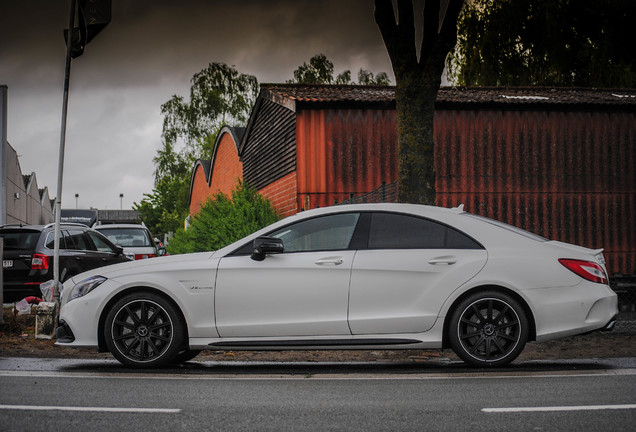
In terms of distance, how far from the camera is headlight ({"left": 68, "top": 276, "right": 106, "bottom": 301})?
320 inches

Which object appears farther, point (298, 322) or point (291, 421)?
point (298, 322)

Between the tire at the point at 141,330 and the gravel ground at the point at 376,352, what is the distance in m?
1.46

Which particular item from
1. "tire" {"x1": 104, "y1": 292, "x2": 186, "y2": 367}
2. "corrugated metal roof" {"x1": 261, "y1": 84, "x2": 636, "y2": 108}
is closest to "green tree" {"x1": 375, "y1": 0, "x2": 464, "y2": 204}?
"tire" {"x1": 104, "y1": 292, "x2": 186, "y2": 367}

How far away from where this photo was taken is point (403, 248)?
7.98 m

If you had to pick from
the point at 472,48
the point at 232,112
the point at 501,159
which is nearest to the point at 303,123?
the point at 501,159

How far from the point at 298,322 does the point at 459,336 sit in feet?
4.89

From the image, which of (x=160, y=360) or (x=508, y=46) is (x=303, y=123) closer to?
(x=160, y=360)

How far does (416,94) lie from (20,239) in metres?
7.93

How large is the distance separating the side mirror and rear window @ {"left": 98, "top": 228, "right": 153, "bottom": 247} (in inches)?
615

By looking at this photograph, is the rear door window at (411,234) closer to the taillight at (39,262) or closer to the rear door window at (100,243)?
the taillight at (39,262)

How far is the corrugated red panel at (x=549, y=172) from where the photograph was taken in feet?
64.4

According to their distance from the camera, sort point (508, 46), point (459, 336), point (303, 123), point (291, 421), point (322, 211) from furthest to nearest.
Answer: point (508, 46)
point (303, 123)
point (322, 211)
point (459, 336)
point (291, 421)

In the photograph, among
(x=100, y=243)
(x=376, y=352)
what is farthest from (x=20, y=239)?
(x=376, y=352)

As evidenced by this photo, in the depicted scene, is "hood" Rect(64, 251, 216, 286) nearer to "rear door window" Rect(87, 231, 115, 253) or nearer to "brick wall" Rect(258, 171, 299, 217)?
"rear door window" Rect(87, 231, 115, 253)
